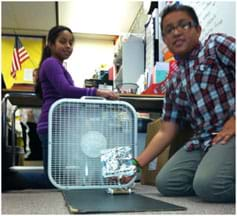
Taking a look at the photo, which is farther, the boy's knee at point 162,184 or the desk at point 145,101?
the desk at point 145,101

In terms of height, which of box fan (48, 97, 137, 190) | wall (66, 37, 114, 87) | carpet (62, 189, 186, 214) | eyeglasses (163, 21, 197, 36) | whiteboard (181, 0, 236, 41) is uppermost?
wall (66, 37, 114, 87)

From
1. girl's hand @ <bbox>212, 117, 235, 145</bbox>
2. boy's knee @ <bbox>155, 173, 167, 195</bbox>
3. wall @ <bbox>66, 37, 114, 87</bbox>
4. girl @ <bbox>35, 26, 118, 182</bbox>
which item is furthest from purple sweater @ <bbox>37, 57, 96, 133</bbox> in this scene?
wall @ <bbox>66, 37, 114, 87</bbox>

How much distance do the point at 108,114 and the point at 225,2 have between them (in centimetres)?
82

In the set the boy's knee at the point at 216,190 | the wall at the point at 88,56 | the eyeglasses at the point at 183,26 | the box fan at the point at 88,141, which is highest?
the wall at the point at 88,56

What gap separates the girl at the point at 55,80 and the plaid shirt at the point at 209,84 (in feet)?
1.24

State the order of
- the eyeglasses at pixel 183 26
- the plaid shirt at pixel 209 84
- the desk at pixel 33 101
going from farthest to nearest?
the desk at pixel 33 101
the eyeglasses at pixel 183 26
the plaid shirt at pixel 209 84

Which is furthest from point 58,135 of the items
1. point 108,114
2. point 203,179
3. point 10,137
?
point 10,137

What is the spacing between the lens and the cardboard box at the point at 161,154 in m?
1.86

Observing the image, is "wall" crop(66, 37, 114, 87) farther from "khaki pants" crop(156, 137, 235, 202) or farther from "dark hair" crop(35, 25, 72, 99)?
"khaki pants" crop(156, 137, 235, 202)

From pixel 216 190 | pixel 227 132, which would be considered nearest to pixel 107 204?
pixel 216 190

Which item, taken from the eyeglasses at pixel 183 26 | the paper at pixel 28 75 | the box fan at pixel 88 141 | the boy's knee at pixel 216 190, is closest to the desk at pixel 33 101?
the box fan at pixel 88 141

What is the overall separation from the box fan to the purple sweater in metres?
0.08

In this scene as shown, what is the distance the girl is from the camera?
1.66 m

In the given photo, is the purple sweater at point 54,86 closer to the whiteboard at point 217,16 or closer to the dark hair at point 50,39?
the dark hair at point 50,39
